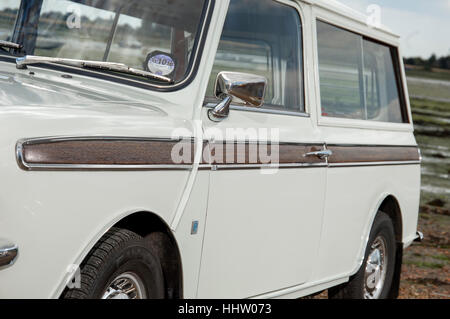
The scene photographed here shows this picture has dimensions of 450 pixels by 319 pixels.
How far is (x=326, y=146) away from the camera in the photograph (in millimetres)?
4387

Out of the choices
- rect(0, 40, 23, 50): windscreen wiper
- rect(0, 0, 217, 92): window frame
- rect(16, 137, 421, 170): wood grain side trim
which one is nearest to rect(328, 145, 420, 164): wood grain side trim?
rect(16, 137, 421, 170): wood grain side trim

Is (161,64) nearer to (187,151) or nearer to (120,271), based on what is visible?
(187,151)

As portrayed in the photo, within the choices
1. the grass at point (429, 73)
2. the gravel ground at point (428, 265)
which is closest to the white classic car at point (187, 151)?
the gravel ground at point (428, 265)

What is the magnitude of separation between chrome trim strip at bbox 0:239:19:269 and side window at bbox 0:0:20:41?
174 centimetres

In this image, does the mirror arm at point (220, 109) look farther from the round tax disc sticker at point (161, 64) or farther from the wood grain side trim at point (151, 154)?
the round tax disc sticker at point (161, 64)

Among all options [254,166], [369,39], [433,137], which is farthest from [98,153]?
[433,137]

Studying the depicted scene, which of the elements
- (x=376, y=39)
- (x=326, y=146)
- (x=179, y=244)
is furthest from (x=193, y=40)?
(x=376, y=39)

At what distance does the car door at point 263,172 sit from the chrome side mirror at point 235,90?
0.19ft

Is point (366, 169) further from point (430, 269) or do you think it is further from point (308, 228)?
point (430, 269)

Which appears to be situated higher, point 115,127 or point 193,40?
point 193,40

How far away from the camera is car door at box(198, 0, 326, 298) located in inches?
135

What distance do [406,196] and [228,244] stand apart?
263 cm

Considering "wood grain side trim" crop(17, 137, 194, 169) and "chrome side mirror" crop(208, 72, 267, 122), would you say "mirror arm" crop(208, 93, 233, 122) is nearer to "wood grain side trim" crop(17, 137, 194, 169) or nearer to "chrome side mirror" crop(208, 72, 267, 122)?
"chrome side mirror" crop(208, 72, 267, 122)

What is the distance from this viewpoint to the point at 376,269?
554cm
